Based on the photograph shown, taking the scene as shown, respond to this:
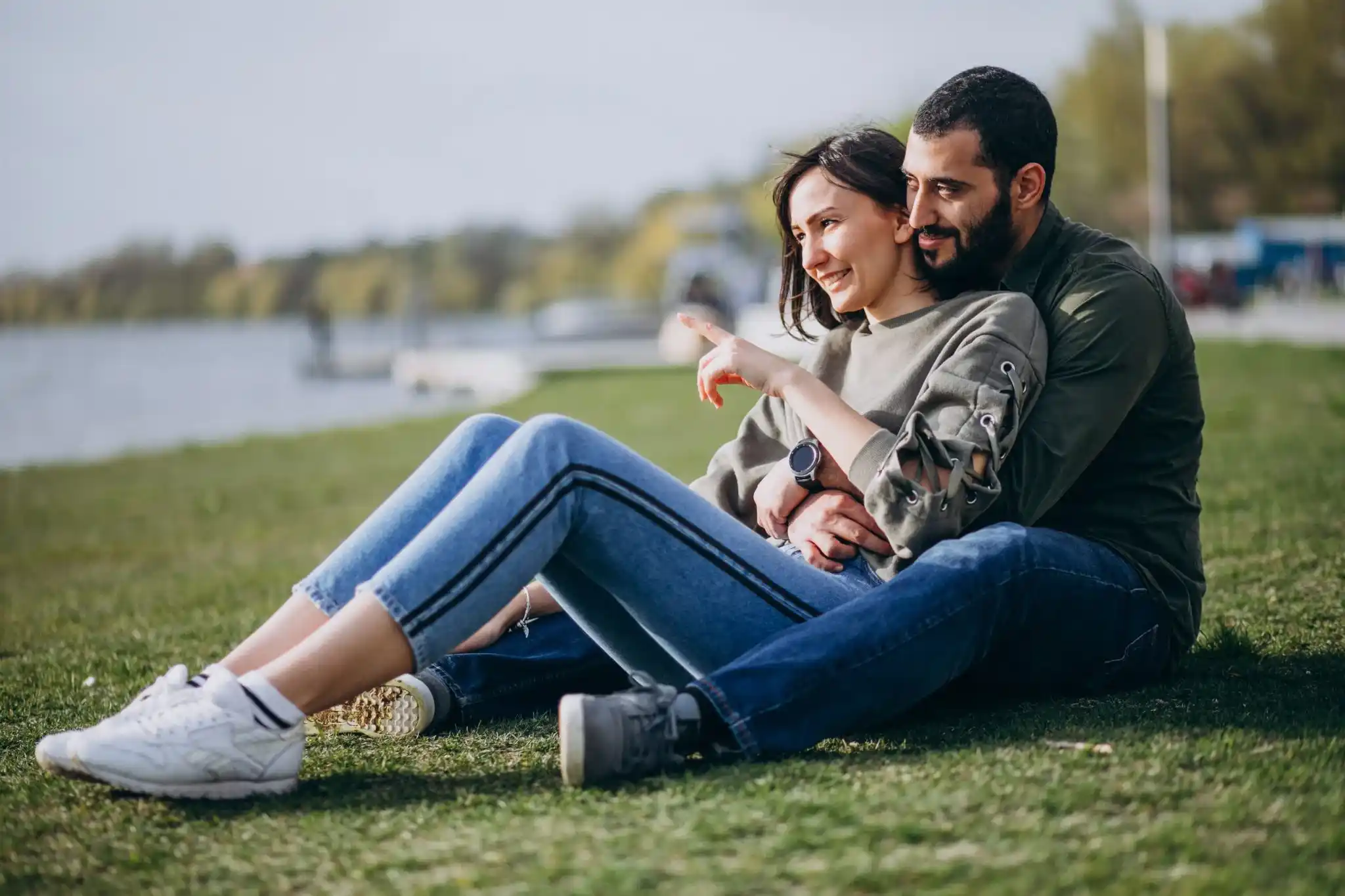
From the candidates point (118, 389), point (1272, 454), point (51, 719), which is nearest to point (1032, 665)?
point (51, 719)

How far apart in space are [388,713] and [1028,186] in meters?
2.00

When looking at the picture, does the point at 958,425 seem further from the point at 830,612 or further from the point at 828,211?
the point at 828,211

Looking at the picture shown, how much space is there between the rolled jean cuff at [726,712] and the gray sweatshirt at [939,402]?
504 millimetres

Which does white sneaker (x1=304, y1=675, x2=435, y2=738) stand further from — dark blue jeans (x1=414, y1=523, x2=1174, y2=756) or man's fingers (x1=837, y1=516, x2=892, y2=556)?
man's fingers (x1=837, y1=516, x2=892, y2=556)

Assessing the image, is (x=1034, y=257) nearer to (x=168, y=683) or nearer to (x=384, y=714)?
(x=384, y=714)

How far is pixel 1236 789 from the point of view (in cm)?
258

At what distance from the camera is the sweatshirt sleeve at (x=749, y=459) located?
11.9ft

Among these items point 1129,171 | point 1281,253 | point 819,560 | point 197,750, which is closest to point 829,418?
point 819,560

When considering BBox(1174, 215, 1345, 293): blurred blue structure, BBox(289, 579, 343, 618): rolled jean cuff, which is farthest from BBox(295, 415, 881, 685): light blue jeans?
BBox(1174, 215, 1345, 293): blurred blue structure

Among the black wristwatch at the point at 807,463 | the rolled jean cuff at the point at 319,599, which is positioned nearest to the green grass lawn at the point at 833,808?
the rolled jean cuff at the point at 319,599

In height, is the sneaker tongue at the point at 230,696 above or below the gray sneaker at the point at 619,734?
above

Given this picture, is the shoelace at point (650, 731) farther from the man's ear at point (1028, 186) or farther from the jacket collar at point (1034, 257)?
the man's ear at point (1028, 186)

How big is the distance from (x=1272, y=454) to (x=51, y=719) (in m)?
7.96

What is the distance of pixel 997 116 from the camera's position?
3.22 metres
